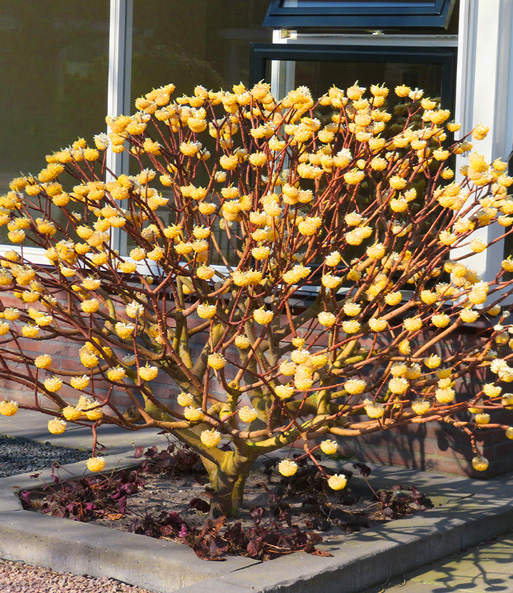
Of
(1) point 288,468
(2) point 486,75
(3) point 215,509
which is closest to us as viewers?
(1) point 288,468

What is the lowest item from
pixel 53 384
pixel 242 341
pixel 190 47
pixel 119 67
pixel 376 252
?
pixel 53 384

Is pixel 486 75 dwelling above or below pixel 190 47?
below

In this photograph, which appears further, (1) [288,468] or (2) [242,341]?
(2) [242,341]

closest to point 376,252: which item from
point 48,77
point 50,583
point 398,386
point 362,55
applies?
point 398,386

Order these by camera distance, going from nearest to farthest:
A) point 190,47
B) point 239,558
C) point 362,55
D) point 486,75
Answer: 1. point 239,558
2. point 486,75
3. point 362,55
4. point 190,47

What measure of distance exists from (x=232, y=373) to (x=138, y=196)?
2.39 meters

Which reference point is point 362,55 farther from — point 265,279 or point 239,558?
point 239,558

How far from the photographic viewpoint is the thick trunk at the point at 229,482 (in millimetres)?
3848

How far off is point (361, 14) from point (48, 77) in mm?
3010

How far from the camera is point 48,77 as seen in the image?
23.0 feet

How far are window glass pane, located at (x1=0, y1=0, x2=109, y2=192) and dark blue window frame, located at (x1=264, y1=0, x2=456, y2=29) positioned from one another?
184 cm

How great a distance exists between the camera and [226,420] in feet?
11.4

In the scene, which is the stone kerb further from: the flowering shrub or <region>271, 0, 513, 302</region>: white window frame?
<region>271, 0, 513, 302</region>: white window frame

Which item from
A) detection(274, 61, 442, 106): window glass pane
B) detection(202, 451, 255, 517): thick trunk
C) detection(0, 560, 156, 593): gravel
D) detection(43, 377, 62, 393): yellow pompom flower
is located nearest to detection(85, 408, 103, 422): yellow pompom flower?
detection(43, 377, 62, 393): yellow pompom flower
